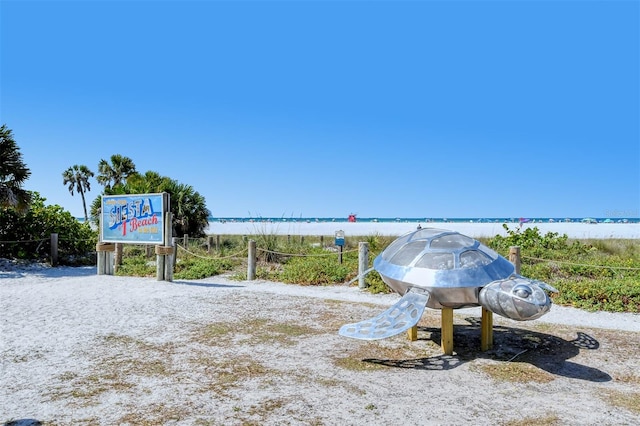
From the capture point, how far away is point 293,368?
209 inches

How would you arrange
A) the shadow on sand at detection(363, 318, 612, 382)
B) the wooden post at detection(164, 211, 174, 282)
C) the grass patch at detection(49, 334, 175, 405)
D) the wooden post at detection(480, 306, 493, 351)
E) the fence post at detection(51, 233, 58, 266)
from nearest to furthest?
A: the grass patch at detection(49, 334, 175, 405)
the shadow on sand at detection(363, 318, 612, 382)
the wooden post at detection(480, 306, 493, 351)
the wooden post at detection(164, 211, 174, 282)
the fence post at detection(51, 233, 58, 266)

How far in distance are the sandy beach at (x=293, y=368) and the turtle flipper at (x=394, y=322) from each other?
45 cm

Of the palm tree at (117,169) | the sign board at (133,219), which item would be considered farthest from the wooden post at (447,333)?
the palm tree at (117,169)

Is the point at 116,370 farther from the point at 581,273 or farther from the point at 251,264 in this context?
the point at 581,273

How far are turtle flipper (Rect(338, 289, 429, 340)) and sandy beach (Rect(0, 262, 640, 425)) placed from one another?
45 cm

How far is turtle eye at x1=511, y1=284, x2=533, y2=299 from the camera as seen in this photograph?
16.7ft

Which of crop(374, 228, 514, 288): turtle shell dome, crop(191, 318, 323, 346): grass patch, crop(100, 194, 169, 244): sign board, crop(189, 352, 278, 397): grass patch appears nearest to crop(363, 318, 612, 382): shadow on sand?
crop(374, 228, 514, 288): turtle shell dome

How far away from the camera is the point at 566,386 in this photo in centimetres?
484

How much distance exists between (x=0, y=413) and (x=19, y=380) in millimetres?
904

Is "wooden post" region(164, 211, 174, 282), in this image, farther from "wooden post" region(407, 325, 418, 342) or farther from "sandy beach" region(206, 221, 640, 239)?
"wooden post" region(407, 325, 418, 342)

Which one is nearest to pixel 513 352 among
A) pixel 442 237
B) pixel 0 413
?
pixel 442 237

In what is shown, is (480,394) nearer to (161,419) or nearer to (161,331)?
(161,419)

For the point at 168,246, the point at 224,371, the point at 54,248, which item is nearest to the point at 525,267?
the point at 224,371

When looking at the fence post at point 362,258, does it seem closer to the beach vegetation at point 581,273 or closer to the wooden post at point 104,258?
the beach vegetation at point 581,273
